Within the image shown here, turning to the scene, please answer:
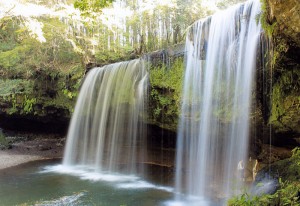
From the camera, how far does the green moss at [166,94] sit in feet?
29.1

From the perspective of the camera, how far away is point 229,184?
7270mm

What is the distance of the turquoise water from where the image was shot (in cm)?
766

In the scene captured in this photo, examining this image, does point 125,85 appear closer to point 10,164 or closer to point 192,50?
point 192,50

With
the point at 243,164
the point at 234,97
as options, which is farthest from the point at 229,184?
the point at 234,97

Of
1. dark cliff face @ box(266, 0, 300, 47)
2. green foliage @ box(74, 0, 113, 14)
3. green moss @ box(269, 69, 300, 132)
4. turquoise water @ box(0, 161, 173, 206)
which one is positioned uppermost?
green foliage @ box(74, 0, 113, 14)

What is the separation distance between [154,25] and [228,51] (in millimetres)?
9446

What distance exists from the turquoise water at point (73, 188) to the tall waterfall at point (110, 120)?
106 cm

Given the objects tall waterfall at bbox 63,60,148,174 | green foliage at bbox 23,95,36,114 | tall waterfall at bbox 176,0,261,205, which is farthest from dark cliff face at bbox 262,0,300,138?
green foliage at bbox 23,95,36,114

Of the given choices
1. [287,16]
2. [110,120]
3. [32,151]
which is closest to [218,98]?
[287,16]

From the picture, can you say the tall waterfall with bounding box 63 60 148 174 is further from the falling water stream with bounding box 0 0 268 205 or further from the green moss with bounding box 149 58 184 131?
the green moss with bounding box 149 58 184 131

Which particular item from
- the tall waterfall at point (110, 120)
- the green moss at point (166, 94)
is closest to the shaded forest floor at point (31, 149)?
the tall waterfall at point (110, 120)

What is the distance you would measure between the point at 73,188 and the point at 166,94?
13.4 ft

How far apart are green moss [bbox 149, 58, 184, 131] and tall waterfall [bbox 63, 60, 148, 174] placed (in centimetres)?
45

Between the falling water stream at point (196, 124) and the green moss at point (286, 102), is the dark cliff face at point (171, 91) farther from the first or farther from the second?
the falling water stream at point (196, 124)
